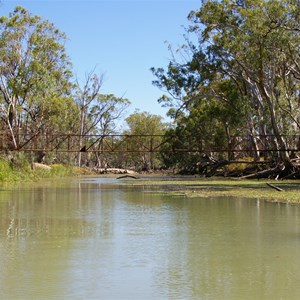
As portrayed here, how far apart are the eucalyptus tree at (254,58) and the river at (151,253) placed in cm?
1316

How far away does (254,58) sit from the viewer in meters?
30.4

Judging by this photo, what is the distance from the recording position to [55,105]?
142ft

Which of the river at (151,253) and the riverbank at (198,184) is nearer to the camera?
the river at (151,253)

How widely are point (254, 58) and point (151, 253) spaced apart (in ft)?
75.4

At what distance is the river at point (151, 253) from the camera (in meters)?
6.76

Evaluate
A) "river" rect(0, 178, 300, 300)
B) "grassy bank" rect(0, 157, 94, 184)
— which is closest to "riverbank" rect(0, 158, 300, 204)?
"grassy bank" rect(0, 157, 94, 184)

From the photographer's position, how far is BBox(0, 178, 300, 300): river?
676 centimetres

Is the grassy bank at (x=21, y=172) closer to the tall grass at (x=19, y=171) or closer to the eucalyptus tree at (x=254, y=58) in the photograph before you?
the tall grass at (x=19, y=171)

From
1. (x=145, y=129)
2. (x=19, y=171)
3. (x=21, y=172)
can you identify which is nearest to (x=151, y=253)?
(x=19, y=171)

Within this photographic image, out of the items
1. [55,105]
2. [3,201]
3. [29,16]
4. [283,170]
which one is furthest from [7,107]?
[3,201]

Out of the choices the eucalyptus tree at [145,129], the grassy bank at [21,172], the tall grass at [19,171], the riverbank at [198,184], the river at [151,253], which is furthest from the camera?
the eucalyptus tree at [145,129]

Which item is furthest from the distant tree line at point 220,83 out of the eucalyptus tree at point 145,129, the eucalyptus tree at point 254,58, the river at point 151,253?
the eucalyptus tree at point 145,129

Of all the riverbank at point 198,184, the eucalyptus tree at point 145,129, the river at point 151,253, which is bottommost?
the river at point 151,253

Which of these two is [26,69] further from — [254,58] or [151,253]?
[151,253]
